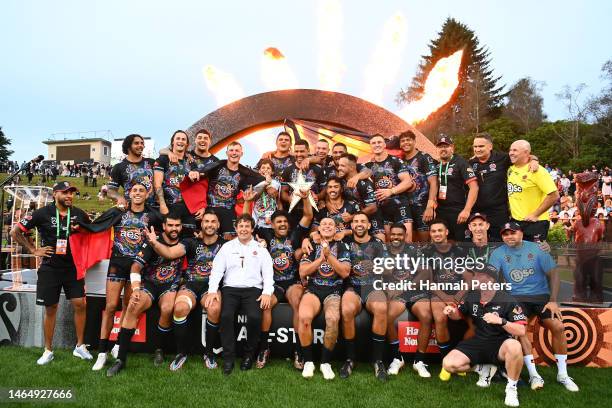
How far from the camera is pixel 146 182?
5.58 m

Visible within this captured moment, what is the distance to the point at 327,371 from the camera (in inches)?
174

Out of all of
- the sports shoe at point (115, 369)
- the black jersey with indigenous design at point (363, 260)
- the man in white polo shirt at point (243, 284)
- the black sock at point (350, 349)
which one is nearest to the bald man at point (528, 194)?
the black jersey with indigenous design at point (363, 260)

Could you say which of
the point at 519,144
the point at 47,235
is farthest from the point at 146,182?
the point at 519,144

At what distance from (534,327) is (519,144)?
2.08 m

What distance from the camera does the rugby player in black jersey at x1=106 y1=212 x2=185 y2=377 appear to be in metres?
4.72

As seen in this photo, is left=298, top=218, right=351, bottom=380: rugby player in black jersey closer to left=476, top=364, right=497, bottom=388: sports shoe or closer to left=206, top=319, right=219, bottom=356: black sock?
left=206, top=319, right=219, bottom=356: black sock

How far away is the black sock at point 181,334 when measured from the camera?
4.76 metres

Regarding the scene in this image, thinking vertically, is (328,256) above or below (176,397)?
above

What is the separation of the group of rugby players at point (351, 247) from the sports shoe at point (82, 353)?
30 centimetres

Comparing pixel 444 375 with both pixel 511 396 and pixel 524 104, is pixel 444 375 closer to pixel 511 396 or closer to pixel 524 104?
pixel 511 396

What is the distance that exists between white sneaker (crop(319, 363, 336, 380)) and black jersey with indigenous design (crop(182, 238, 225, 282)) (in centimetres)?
164

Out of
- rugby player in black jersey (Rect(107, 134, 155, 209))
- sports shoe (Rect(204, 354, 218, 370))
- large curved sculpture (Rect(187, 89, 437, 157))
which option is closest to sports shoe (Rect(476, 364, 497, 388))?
sports shoe (Rect(204, 354, 218, 370))

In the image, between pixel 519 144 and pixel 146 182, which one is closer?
pixel 519 144

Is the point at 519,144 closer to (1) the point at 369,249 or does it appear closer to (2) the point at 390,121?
(1) the point at 369,249
